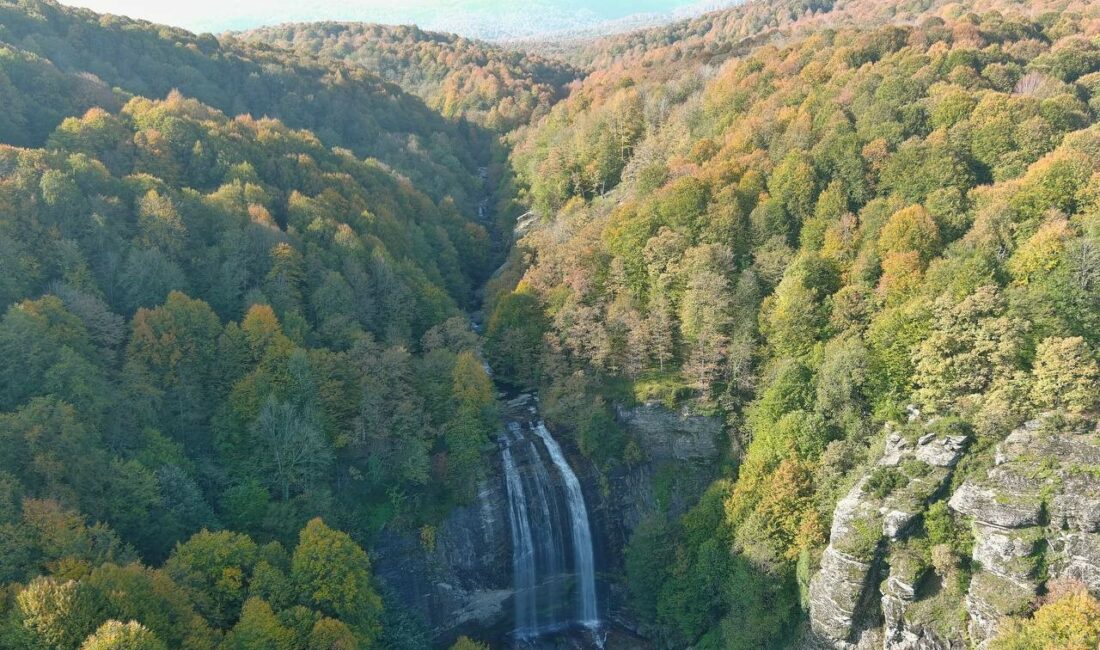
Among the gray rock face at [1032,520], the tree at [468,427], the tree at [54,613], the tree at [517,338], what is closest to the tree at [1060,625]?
the gray rock face at [1032,520]

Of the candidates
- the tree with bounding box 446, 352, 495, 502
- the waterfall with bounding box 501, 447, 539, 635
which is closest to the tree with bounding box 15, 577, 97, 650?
the tree with bounding box 446, 352, 495, 502

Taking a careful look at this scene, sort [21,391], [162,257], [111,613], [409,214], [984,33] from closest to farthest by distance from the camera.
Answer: [111,613]
[21,391]
[162,257]
[984,33]
[409,214]

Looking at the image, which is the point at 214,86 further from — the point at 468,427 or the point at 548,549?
the point at 548,549

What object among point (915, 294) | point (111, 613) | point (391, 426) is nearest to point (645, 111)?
point (915, 294)

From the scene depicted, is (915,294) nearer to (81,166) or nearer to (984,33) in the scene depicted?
(984,33)

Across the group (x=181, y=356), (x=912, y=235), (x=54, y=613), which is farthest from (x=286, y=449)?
(x=912, y=235)

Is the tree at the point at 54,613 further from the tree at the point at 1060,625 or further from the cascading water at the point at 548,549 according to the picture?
the tree at the point at 1060,625
